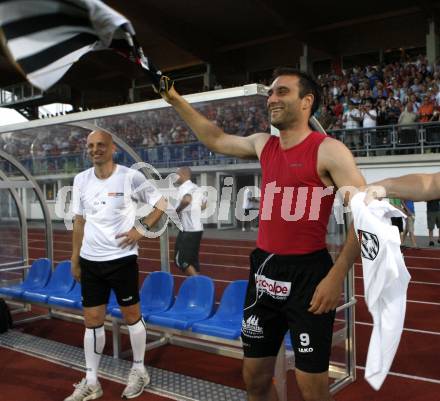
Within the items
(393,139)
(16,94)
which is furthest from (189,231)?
(16,94)

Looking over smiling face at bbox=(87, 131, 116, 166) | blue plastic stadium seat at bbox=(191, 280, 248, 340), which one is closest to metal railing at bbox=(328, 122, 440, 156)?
blue plastic stadium seat at bbox=(191, 280, 248, 340)

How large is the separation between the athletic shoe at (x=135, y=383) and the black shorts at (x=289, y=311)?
1.72 metres

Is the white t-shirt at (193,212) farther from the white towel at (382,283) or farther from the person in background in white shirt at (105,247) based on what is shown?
the white towel at (382,283)

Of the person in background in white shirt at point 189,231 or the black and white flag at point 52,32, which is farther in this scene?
the person in background in white shirt at point 189,231

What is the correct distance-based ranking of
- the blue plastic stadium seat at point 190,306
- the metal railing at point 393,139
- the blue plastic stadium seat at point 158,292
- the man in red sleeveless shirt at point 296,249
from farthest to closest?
1. the metal railing at point 393,139
2. the blue plastic stadium seat at point 158,292
3. the blue plastic stadium seat at point 190,306
4. the man in red sleeveless shirt at point 296,249

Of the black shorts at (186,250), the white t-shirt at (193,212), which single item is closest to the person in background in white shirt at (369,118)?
the white t-shirt at (193,212)

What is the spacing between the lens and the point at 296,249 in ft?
Result: 8.13

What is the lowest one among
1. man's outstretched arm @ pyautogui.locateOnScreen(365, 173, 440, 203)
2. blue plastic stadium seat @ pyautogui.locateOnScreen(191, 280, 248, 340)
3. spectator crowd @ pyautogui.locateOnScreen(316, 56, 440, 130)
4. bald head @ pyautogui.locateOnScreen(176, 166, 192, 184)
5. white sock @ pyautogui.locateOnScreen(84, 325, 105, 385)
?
white sock @ pyautogui.locateOnScreen(84, 325, 105, 385)

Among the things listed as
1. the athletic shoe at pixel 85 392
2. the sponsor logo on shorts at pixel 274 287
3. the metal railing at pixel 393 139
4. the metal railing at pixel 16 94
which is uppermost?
the metal railing at pixel 16 94

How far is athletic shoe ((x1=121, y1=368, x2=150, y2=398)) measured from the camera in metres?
3.97

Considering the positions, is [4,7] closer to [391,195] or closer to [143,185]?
[391,195]

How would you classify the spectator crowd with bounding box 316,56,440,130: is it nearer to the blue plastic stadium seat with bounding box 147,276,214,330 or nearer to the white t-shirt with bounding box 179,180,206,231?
the white t-shirt with bounding box 179,180,206,231

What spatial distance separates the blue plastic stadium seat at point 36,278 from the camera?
6.12m

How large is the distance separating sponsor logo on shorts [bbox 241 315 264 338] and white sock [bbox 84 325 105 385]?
1690mm
